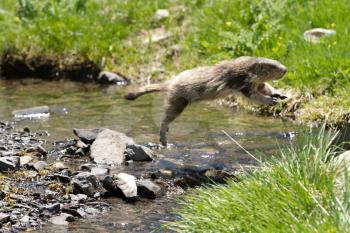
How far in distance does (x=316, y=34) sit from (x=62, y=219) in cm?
706

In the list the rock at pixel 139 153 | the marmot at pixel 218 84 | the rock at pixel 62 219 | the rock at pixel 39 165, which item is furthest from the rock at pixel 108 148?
the rock at pixel 62 219

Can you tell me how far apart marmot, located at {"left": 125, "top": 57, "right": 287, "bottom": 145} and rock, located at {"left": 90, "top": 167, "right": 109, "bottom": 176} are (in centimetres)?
170

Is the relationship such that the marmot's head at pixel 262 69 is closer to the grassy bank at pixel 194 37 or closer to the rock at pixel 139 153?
the grassy bank at pixel 194 37

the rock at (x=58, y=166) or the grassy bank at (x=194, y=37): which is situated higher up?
the grassy bank at (x=194, y=37)

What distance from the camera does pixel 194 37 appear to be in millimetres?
14109

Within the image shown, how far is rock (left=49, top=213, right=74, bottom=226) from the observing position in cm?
691

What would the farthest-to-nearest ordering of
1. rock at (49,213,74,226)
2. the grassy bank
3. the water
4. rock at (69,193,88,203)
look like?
the grassy bank < rock at (69,193,88,203) < the water < rock at (49,213,74,226)

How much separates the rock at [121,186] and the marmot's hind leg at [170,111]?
2.18 meters

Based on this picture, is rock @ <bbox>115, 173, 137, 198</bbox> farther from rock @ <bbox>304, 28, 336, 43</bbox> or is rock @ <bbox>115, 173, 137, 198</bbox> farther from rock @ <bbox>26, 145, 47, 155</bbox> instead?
rock @ <bbox>304, 28, 336, 43</bbox>

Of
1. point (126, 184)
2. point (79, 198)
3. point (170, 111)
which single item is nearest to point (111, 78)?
point (170, 111)

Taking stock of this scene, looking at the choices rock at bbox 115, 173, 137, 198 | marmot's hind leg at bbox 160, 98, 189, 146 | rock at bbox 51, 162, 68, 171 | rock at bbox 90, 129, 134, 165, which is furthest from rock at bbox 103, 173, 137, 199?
marmot's hind leg at bbox 160, 98, 189, 146

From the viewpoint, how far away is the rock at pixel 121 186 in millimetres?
7695

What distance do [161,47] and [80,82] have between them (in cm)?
177

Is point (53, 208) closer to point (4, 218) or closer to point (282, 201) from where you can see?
point (4, 218)
